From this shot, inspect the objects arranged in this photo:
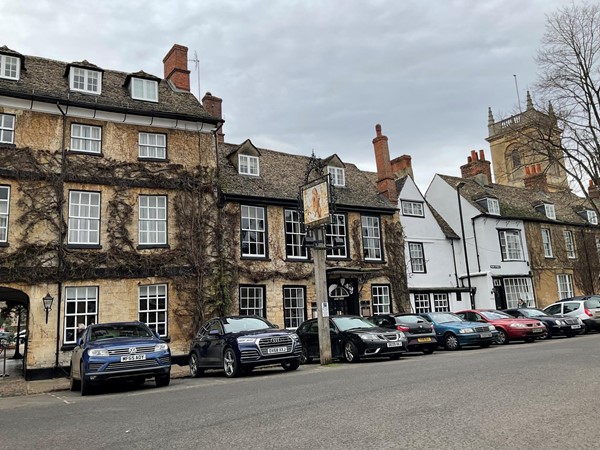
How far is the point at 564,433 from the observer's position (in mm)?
5203

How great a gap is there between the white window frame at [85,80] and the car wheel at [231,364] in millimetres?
13031

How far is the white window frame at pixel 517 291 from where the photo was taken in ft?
103

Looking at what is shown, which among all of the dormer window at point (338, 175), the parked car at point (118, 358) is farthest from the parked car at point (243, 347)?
the dormer window at point (338, 175)

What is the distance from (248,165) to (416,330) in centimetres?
1152

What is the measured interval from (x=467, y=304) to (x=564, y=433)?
26177 mm

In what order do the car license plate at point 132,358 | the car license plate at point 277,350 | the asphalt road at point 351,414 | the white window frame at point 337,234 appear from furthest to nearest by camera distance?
the white window frame at point 337,234 → the car license plate at point 277,350 → the car license plate at point 132,358 → the asphalt road at point 351,414

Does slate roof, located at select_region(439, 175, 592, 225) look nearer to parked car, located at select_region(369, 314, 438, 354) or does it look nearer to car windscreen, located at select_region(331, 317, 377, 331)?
parked car, located at select_region(369, 314, 438, 354)

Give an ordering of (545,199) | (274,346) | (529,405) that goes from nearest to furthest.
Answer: (529,405), (274,346), (545,199)

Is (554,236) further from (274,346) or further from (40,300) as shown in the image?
(40,300)

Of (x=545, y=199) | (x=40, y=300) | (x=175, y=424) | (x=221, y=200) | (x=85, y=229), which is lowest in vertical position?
(x=175, y=424)

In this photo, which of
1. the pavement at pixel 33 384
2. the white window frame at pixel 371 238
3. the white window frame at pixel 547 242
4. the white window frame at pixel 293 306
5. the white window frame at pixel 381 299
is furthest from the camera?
the white window frame at pixel 547 242

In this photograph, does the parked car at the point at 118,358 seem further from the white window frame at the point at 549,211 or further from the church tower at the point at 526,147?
the white window frame at the point at 549,211

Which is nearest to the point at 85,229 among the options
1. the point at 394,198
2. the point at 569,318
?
the point at 394,198

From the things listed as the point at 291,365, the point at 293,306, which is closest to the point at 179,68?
the point at 293,306
